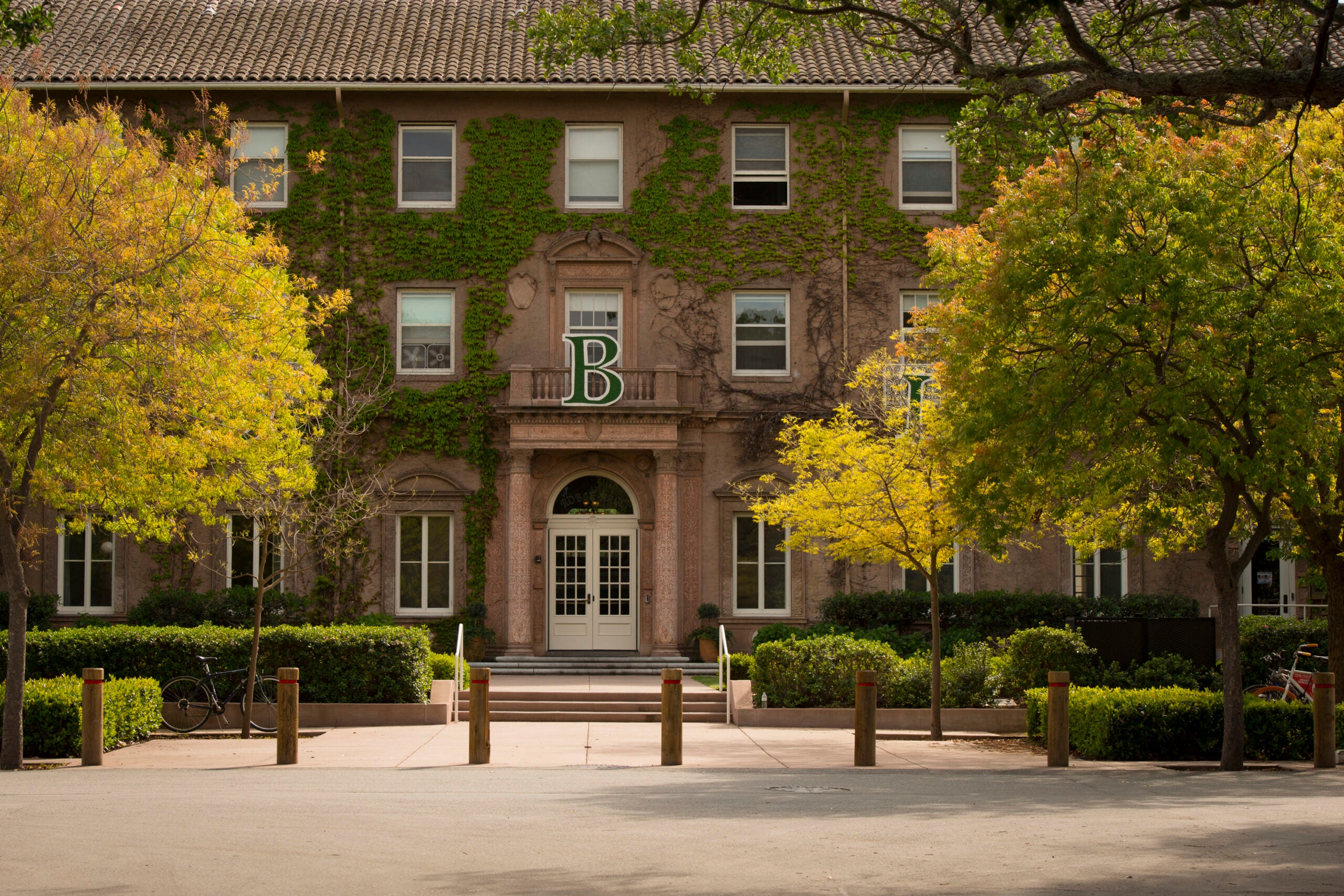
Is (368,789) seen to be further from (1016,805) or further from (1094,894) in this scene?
(1094,894)

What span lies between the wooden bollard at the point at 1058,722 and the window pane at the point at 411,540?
52.2 ft

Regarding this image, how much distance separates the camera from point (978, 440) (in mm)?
14547

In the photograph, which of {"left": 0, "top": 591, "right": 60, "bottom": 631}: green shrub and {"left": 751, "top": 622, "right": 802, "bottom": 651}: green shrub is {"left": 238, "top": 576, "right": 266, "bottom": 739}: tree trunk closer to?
{"left": 751, "top": 622, "right": 802, "bottom": 651}: green shrub

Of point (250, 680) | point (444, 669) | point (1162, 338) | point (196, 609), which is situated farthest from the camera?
point (196, 609)

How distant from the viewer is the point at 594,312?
27.7 meters

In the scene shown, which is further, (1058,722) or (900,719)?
(900,719)

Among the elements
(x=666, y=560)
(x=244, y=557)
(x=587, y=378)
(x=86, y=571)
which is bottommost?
(x=86, y=571)

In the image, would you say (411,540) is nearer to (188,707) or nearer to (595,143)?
(595,143)

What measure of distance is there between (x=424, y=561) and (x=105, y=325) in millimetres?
13865

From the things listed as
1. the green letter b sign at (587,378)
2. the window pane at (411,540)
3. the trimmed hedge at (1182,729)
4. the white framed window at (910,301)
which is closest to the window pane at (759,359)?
the white framed window at (910,301)

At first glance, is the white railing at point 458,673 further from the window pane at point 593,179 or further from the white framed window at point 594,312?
the window pane at point 593,179

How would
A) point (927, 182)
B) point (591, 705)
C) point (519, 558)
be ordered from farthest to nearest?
point (927, 182), point (519, 558), point (591, 705)

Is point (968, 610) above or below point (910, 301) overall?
below

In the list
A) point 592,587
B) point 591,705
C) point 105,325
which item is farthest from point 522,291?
point 105,325
